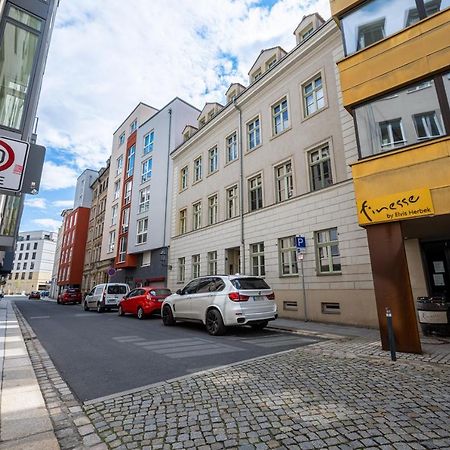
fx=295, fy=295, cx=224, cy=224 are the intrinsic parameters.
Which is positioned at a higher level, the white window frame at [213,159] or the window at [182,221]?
the white window frame at [213,159]

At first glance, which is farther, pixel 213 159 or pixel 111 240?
pixel 111 240

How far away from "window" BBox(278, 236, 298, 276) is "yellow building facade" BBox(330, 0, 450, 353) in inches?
215

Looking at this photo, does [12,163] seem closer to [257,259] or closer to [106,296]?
[257,259]

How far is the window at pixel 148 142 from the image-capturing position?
3033cm

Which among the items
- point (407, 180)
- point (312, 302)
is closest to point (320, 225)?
point (312, 302)

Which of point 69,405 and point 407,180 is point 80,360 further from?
point 407,180

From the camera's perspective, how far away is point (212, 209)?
20.5 meters

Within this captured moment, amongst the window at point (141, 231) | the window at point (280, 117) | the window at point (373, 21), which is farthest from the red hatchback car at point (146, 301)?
the window at point (373, 21)

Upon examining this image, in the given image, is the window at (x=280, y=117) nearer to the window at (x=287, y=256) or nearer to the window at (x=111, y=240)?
the window at (x=287, y=256)

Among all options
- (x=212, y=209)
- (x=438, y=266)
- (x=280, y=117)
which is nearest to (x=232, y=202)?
(x=212, y=209)

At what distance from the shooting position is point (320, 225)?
1248 centimetres

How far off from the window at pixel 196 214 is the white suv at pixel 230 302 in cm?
1161

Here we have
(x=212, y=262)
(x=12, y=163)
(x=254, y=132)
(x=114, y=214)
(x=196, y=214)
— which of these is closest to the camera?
(x=12, y=163)

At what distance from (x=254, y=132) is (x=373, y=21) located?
9.70m
